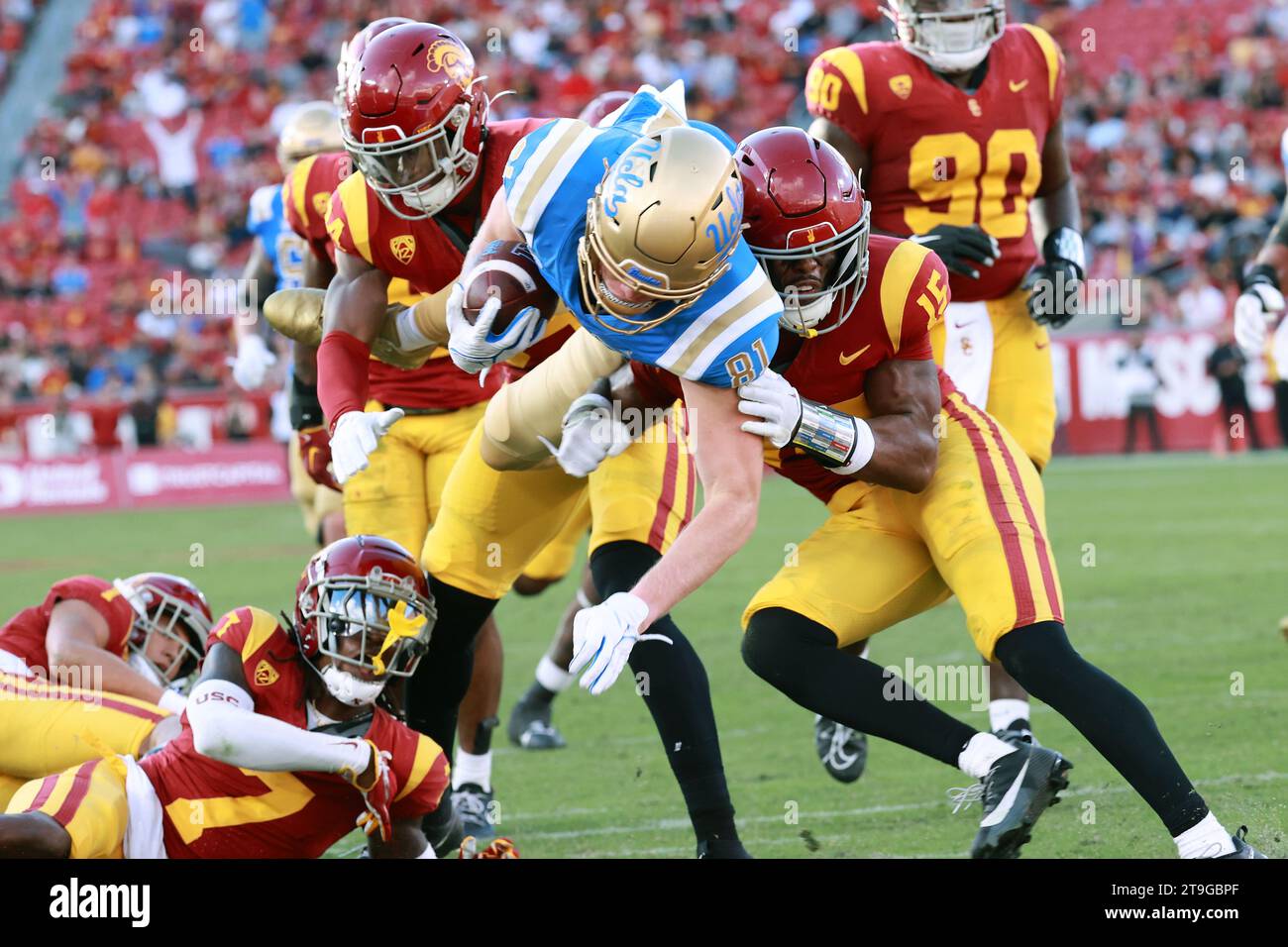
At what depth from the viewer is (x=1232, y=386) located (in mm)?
15438

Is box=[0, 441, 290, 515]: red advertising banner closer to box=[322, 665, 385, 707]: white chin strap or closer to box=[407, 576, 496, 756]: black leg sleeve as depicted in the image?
box=[407, 576, 496, 756]: black leg sleeve

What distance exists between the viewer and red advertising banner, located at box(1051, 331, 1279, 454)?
52.0 feet

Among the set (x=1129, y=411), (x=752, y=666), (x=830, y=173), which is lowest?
(x=1129, y=411)

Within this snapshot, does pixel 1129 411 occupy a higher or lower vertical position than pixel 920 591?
lower

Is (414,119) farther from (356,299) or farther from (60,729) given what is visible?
(60,729)

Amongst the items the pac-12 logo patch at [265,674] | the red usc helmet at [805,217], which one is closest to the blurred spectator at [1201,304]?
the red usc helmet at [805,217]

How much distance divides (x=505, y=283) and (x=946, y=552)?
111 centimetres

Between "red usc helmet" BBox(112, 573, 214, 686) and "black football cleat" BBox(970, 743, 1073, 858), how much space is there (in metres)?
2.40

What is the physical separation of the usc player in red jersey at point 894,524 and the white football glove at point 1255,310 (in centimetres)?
188
